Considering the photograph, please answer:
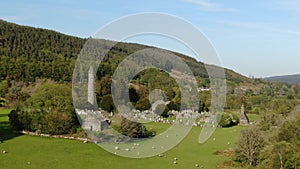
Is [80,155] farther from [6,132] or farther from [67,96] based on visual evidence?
[67,96]

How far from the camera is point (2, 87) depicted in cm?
7175

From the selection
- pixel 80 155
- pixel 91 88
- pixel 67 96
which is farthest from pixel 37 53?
pixel 80 155

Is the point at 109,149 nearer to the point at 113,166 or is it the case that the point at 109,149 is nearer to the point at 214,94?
the point at 113,166

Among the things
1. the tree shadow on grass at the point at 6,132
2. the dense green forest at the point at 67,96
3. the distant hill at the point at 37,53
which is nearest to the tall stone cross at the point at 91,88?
the dense green forest at the point at 67,96

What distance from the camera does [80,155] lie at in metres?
29.6

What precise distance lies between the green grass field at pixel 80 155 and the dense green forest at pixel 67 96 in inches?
116

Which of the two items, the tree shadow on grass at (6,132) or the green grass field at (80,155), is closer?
the green grass field at (80,155)

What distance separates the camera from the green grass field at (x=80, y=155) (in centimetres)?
2628

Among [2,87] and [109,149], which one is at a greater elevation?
[2,87]

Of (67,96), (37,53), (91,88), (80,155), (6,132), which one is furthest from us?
(37,53)

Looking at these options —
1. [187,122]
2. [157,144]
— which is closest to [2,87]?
[187,122]

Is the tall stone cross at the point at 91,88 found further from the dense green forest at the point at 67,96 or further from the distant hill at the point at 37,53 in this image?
the distant hill at the point at 37,53

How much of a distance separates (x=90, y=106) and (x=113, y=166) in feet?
74.6

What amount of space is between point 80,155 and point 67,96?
14093mm
